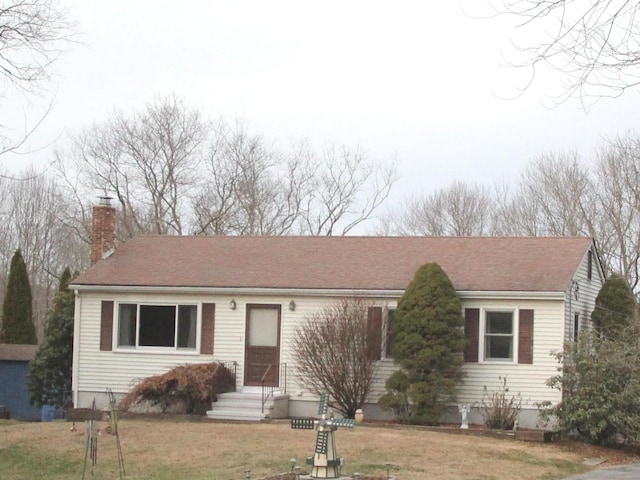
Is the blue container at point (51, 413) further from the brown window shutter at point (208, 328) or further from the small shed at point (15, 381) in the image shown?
the brown window shutter at point (208, 328)

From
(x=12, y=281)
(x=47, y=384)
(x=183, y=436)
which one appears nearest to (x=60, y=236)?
(x=12, y=281)

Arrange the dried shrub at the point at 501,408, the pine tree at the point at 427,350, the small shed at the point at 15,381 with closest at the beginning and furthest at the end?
the dried shrub at the point at 501,408 → the pine tree at the point at 427,350 → the small shed at the point at 15,381

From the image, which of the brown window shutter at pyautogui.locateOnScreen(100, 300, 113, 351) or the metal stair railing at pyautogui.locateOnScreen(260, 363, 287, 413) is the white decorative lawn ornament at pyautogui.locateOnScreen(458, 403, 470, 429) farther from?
the brown window shutter at pyautogui.locateOnScreen(100, 300, 113, 351)

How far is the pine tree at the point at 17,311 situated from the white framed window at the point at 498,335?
18.3 metres

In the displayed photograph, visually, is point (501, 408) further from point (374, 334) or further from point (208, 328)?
point (208, 328)

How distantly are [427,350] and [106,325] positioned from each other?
27.4ft

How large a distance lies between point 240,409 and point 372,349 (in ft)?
11.0

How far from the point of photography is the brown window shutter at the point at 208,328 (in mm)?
24594

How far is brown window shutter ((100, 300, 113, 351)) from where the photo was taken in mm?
25188

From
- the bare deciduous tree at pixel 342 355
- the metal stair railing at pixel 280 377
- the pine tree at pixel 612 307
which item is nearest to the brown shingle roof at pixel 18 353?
the metal stair railing at pixel 280 377

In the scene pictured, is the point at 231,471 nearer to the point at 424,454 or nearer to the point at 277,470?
the point at 277,470

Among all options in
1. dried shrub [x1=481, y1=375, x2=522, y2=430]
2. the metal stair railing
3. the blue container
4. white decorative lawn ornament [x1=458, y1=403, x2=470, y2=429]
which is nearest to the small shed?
the blue container

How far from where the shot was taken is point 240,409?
76.3 feet

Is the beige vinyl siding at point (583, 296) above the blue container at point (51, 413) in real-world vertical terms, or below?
above
